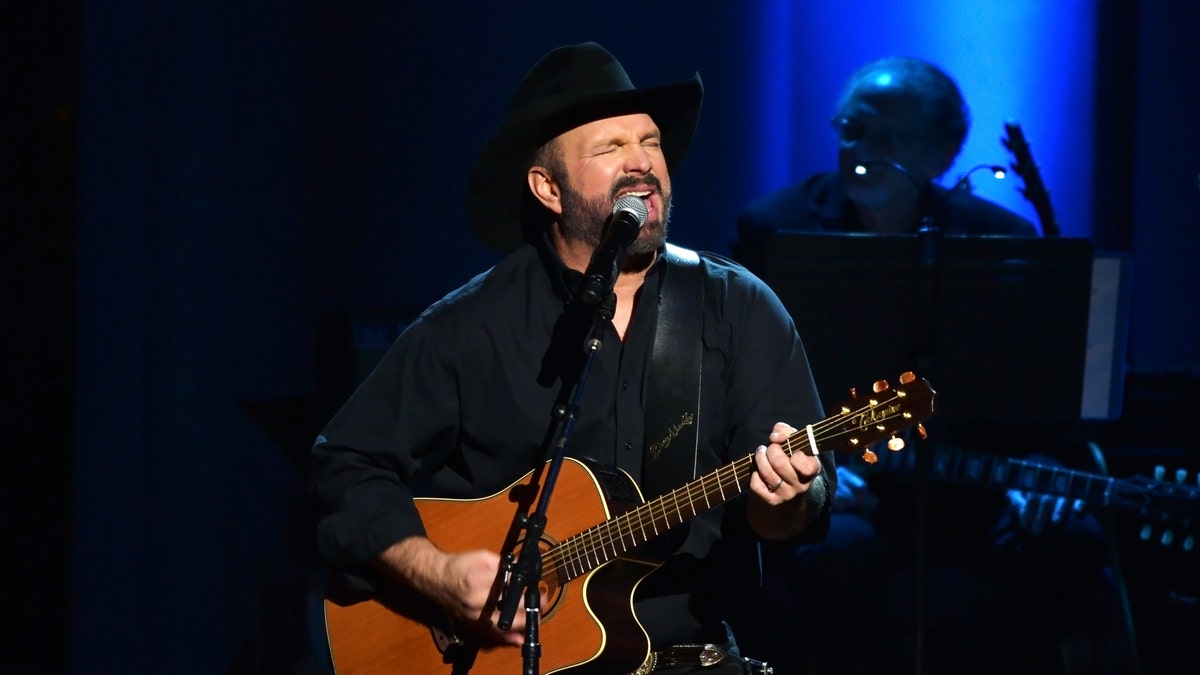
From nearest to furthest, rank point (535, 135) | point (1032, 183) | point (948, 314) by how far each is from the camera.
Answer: point (535, 135), point (948, 314), point (1032, 183)

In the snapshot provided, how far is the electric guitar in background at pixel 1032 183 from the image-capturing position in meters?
4.45

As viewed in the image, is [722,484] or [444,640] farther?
[444,640]

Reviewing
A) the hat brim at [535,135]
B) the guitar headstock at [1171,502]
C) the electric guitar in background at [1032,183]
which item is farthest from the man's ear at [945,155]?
the hat brim at [535,135]

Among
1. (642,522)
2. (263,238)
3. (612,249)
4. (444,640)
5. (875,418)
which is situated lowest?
(444,640)

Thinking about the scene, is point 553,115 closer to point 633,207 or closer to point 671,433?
point 633,207

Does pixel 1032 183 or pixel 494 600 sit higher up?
pixel 1032 183

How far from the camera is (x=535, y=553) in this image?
93.0 inches

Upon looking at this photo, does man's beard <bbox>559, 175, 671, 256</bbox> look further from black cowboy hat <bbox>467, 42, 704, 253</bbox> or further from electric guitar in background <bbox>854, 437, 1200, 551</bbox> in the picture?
electric guitar in background <bbox>854, 437, 1200, 551</bbox>

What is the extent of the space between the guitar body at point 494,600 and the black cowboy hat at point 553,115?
0.74m

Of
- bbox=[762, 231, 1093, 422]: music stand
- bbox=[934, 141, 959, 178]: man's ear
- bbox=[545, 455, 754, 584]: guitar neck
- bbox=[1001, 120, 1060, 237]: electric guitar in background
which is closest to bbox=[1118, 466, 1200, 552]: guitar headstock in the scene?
bbox=[762, 231, 1093, 422]: music stand

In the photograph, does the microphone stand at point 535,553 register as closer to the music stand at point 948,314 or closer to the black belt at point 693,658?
the black belt at point 693,658

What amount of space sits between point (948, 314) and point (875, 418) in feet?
4.32

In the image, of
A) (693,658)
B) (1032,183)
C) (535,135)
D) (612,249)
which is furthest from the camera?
(1032,183)

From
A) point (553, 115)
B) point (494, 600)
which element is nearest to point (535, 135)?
point (553, 115)
